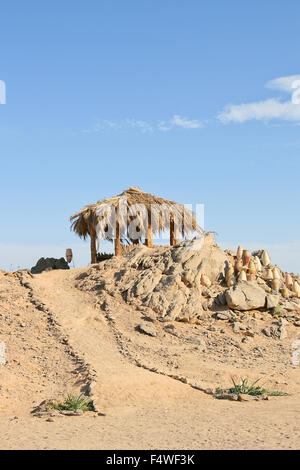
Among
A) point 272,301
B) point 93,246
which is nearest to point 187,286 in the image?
point 272,301

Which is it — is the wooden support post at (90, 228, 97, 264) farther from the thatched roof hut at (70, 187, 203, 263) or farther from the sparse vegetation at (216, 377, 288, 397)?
the sparse vegetation at (216, 377, 288, 397)

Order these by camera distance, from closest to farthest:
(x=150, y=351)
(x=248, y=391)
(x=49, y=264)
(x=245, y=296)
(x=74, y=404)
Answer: (x=74, y=404) < (x=248, y=391) < (x=150, y=351) < (x=245, y=296) < (x=49, y=264)

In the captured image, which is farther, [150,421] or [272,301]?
[272,301]

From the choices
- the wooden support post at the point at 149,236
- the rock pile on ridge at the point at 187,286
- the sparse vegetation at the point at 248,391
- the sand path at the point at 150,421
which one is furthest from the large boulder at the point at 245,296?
the wooden support post at the point at 149,236

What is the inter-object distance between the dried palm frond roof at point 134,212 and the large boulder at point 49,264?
1198 mm

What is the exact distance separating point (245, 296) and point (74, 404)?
6.23m

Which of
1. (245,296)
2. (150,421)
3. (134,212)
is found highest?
(134,212)

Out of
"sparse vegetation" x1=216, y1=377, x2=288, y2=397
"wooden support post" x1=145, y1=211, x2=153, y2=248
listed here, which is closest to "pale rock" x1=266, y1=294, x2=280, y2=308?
"sparse vegetation" x1=216, y1=377, x2=288, y2=397

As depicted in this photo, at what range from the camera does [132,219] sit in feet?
58.3

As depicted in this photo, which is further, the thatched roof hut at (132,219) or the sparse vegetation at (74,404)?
the thatched roof hut at (132,219)

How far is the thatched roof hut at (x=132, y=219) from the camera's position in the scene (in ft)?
56.2

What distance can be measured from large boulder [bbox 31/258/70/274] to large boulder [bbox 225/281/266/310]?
730 cm

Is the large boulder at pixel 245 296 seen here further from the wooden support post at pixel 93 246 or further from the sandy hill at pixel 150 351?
the wooden support post at pixel 93 246

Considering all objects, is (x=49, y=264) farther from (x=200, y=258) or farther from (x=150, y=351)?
(x=150, y=351)
